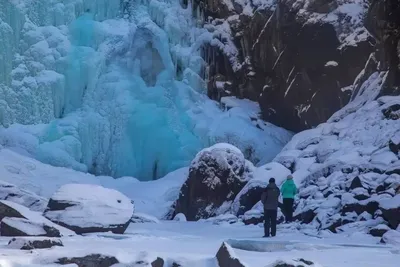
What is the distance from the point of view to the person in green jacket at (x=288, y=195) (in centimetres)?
1329

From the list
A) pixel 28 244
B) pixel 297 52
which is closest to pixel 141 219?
pixel 28 244

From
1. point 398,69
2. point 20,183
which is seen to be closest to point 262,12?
point 398,69

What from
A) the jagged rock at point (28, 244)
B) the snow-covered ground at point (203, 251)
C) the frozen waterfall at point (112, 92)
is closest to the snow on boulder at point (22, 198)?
the snow-covered ground at point (203, 251)

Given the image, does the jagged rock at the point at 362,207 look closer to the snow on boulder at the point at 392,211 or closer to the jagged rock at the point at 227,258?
the snow on boulder at the point at 392,211

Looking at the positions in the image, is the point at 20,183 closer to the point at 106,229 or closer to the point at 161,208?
the point at 161,208

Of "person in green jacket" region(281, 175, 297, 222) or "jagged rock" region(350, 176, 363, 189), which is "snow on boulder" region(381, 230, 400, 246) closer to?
"person in green jacket" region(281, 175, 297, 222)

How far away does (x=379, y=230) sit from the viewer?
11820 mm

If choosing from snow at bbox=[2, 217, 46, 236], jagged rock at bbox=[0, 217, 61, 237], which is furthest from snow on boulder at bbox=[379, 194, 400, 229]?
snow at bbox=[2, 217, 46, 236]

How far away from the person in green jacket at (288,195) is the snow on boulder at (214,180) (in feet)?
13.3

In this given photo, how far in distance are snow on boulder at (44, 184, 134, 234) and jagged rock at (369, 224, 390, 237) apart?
17.5 feet

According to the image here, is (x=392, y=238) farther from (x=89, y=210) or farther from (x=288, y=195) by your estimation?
(x=89, y=210)

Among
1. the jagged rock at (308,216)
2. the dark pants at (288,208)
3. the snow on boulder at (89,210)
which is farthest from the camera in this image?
the jagged rock at (308,216)

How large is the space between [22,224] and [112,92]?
1762 centimetres

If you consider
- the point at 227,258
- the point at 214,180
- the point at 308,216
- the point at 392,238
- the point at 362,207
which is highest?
the point at 227,258
